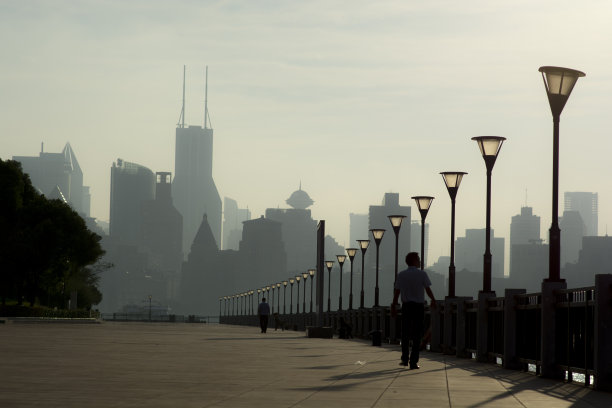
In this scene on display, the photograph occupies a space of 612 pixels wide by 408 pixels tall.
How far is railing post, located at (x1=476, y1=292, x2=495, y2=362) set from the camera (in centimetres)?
1869

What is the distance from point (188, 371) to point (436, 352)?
432 inches

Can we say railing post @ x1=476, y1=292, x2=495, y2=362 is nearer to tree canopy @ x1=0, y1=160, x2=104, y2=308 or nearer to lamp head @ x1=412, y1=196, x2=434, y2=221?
lamp head @ x1=412, y1=196, x2=434, y2=221

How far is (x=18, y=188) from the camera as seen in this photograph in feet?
194

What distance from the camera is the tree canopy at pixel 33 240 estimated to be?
5819 cm

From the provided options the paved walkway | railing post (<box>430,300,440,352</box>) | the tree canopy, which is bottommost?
the paved walkway

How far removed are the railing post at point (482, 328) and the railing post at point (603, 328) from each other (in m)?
6.72

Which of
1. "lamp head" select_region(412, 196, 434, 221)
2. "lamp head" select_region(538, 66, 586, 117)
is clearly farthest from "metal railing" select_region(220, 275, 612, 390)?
"lamp head" select_region(412, 196, 434, 221)

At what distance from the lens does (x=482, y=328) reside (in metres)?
18.8

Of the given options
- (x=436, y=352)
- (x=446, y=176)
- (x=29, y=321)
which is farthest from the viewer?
(x=29, y=321)

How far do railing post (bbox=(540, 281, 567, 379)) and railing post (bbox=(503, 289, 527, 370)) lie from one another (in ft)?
6.85

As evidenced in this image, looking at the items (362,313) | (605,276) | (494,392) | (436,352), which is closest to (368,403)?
(494,392)

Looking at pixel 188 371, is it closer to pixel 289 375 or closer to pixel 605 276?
pixel 289 375

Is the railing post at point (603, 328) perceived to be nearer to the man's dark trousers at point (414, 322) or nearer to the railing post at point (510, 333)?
the man's dark trousers at point (414, 322)

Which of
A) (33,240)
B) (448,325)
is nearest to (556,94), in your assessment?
(448,325)
